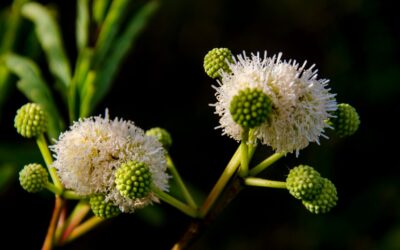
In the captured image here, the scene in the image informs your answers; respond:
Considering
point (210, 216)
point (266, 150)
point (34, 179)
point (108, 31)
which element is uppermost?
point (108, 31)

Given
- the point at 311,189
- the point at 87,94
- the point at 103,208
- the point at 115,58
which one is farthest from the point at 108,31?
the point at 311,189

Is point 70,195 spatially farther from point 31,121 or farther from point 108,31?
point 108,31

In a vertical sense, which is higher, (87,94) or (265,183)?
(87,94)

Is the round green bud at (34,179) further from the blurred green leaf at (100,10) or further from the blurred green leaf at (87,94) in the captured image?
the blurred green leaf at (100,10)

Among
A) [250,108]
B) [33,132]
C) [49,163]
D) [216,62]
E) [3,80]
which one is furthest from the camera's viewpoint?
[3,80]

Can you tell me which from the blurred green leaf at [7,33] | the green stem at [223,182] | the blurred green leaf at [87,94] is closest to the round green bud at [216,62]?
the green stem at [223,182]

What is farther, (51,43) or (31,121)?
(51,43)
